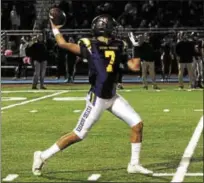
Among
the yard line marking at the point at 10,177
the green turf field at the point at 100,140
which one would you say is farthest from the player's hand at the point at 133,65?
Result: the yard line marking at the point at 10,177

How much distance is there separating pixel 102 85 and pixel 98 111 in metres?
0.28

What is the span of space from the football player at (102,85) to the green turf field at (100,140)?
35 centimetres

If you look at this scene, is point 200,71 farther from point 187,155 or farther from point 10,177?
point 10,177

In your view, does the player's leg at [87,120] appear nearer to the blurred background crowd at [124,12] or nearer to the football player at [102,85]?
the football player at [102,85]

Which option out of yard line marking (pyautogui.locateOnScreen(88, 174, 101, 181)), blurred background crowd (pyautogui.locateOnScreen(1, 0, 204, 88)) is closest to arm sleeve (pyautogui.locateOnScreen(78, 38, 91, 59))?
yard line marking (pyautogui.locateOnScreen(88, 174, 101, 181))

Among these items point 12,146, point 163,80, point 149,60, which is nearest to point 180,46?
point 149,60

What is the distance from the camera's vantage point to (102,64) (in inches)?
311

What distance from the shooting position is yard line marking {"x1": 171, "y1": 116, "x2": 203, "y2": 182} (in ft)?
25.6

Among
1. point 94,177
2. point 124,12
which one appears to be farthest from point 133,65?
point 124,12

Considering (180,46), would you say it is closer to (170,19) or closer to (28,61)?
(28,61)

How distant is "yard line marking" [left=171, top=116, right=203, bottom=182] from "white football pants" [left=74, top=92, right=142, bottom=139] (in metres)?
0.75

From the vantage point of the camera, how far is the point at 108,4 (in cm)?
3133

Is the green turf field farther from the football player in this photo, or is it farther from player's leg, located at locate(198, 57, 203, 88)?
player's leg, located at locate(198, 57, 203, 88)

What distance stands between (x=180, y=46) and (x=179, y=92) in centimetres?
170
